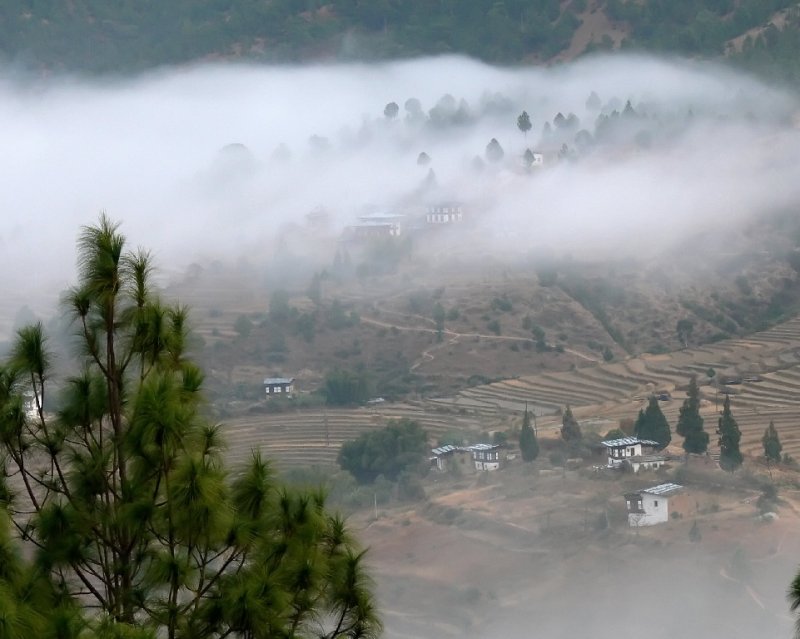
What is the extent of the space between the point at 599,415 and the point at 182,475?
29466 mm

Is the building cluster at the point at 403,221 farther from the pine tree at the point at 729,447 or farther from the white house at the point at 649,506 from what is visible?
the white house at the point at 649,506

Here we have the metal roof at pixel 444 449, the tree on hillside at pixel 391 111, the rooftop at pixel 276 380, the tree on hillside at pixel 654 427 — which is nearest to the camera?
the tree on hillside at pixel 654 427

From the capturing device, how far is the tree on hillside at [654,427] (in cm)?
3167

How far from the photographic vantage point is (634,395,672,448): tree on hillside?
3167 centimetres

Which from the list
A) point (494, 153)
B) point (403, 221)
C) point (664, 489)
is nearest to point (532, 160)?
point (494, 153)

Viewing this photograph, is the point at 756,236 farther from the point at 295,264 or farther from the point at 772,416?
the point at 772,416

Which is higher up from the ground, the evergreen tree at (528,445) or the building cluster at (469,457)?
the evergreen tree at (528,445)

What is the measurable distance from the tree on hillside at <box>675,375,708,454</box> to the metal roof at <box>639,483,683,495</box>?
204 cm

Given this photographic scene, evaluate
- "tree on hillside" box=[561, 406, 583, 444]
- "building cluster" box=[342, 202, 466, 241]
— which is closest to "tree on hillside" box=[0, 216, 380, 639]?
"tree on hillside" box=[561, 406, 583, 444]

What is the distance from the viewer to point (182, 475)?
249 inches

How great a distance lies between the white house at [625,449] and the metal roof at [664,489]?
5.67 feet

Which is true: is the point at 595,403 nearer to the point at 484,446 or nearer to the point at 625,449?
the point at 484,446

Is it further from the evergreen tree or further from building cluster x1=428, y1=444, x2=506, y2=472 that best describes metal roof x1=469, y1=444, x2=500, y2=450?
the evergreen tree

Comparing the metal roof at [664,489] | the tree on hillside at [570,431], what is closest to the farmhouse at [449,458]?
the tree on hillside at [570,431]
